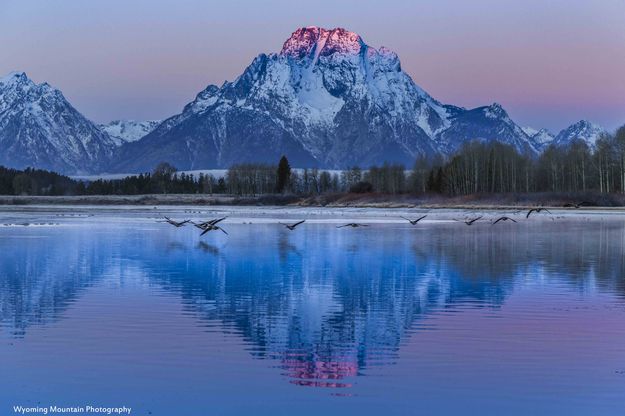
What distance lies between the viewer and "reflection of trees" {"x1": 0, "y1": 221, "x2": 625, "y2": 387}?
818 inches

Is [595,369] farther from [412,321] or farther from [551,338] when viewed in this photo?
[412,321]

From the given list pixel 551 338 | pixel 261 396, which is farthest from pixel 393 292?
pixel 261 396

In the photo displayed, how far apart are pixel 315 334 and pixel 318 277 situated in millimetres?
12382

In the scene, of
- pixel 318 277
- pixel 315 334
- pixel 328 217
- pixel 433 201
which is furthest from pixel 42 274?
pixel 433 201

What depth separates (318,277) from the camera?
33.7m

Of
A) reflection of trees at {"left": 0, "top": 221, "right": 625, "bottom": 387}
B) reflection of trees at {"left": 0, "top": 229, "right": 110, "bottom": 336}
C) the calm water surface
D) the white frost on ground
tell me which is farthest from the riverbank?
reflection of trees at {"left": 0, "top": 229, "right": 110, "bottom": 336}

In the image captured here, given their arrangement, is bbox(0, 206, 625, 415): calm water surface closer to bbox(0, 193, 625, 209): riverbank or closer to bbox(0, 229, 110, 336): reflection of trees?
bbox(0, 229, 110, 336): reflection of trees

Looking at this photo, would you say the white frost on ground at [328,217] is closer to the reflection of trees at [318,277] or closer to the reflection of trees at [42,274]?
the reflection of trees at [318,277]

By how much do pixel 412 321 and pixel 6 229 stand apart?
167 feet

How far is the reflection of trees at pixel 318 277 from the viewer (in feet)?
68.2

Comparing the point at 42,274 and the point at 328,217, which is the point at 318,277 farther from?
the point at 328,217

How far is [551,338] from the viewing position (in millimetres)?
20766

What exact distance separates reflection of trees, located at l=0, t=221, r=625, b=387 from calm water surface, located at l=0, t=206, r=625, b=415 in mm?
99

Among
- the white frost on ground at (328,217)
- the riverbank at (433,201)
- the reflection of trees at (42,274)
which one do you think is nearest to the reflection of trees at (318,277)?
the reflection of trees at (42,274)
